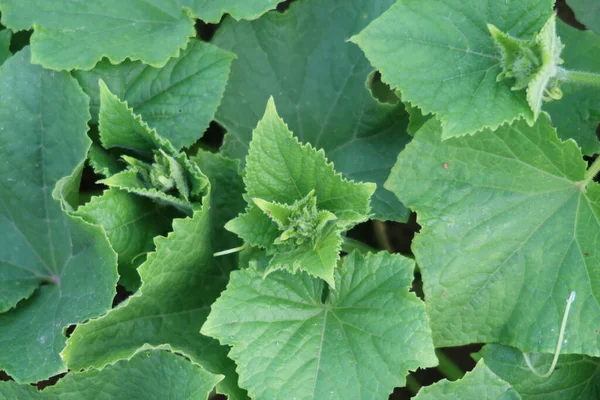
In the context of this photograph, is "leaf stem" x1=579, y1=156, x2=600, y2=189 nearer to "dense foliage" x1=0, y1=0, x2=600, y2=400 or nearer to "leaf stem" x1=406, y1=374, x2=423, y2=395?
"dense foliage" x1=0, y1=0, x2=600, y2=400

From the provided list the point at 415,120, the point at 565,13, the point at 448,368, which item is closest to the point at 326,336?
the point at 415,120

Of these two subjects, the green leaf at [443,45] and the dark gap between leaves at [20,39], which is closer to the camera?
the green leaf at [443,45]

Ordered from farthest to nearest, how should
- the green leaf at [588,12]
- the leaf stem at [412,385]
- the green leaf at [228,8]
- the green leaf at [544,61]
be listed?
the leaf stem at [412,385] → the green leaf at [588,12] → the green leaf at [228,8] → the green leaf at [544,61]

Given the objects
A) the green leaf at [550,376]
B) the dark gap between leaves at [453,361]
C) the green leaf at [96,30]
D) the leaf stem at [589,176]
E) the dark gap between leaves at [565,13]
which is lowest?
the dark gap between leaves at [453,361]

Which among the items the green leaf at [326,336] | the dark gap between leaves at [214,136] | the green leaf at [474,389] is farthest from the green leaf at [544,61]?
the dark gap between leaves at [214,136]

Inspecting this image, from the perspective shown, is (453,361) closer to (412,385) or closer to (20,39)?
(412,385)

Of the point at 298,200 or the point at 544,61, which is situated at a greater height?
the point at 544,61

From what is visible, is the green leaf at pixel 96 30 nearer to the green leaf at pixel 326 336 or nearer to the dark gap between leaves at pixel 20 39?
the dark gap between leaves at pixel 20 39

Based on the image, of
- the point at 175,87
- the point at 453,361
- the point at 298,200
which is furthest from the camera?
the point at 453,361
